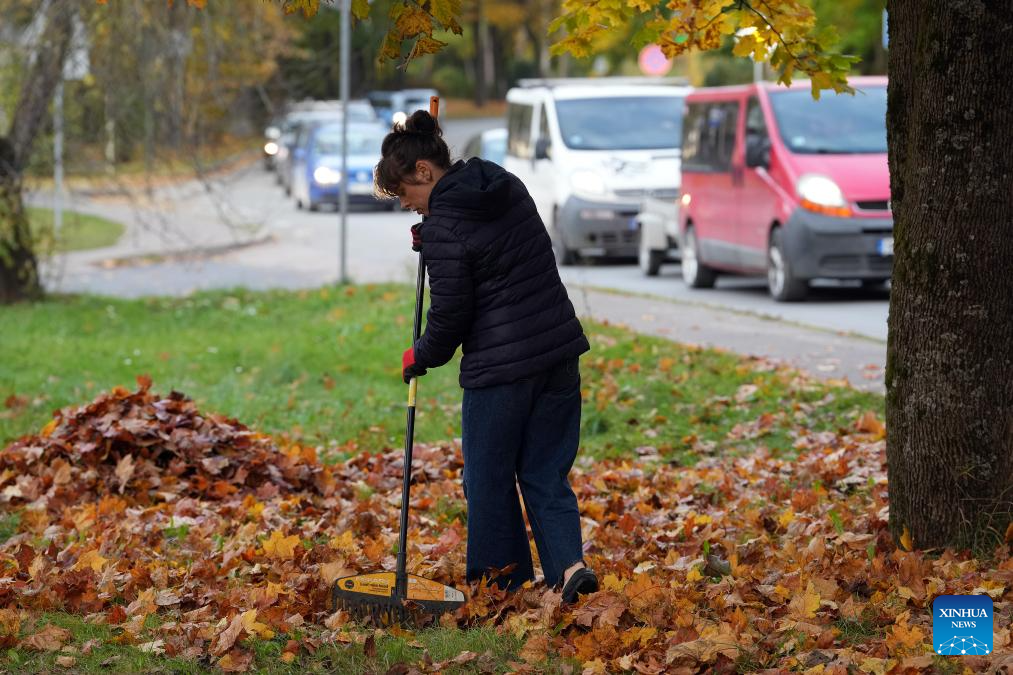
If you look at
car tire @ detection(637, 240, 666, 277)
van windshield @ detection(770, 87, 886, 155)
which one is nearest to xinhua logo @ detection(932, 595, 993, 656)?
van windshield @ detection(770, 87, 886, 155)

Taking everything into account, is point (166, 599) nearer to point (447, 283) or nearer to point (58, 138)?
point (447, 283)

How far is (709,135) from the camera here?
677 inches

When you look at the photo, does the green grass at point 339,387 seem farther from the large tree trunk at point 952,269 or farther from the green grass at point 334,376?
the large tree trunk at point 952,269

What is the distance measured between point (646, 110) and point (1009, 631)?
1658 centimetres

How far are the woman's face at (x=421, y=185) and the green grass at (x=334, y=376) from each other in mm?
3970

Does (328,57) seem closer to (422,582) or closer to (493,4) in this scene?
(422,582)

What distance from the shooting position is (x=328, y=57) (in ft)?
56.5

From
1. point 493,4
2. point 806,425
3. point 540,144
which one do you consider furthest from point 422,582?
point 493,4

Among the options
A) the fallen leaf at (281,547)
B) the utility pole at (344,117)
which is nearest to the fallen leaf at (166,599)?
the fallen leaf at (281,547)

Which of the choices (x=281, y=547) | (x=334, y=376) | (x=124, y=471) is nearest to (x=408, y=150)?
(x=281, y=547)

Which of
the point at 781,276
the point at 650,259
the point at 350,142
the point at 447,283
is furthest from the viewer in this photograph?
the point at 350,142

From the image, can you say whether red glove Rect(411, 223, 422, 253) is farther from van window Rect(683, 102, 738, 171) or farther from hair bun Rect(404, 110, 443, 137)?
van window Rect(683, 102, 738, 171)

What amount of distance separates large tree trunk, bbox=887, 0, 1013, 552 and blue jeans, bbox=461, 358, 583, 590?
1.16 meters

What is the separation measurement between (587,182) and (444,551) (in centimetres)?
1338
